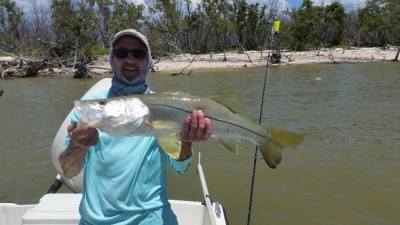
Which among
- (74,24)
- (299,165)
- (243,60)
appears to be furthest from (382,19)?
(299,165)

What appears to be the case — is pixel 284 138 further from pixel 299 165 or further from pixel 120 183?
pixel 299 165


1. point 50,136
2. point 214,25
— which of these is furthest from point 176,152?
point 214,25

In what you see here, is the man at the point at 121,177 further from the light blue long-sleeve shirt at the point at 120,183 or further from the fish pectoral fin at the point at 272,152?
the fish pectoral fin at the point at 272,152

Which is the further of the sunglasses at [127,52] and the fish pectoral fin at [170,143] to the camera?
the sunglasses at [127,52]

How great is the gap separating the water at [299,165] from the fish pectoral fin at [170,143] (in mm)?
3549

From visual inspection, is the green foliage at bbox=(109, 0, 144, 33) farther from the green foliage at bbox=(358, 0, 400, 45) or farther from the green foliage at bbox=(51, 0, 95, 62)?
the green foliage at bbox=(358, 0, 400, 45)

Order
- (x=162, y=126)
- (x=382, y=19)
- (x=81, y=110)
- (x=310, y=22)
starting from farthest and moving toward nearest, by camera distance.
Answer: (x=382, y=19)
(x=310, y=22)
(x=162, y=126)
(x=81, y=110)

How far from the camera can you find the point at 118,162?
257 centimetres

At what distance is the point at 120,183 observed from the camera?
8.38ft

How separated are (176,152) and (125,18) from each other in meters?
33.9

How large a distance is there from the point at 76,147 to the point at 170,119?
0.68 metres

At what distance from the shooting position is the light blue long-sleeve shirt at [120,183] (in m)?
2.55

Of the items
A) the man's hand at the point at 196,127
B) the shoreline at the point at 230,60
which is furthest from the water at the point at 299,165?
the shoreline at the point at 230,60

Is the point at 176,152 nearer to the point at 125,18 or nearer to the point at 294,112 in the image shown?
the point at 294,112
